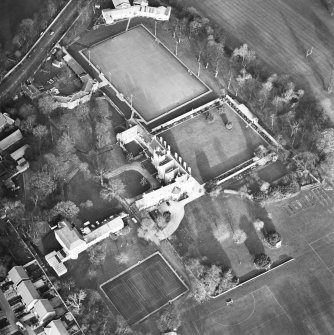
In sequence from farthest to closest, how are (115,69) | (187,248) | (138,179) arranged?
(115,69), (138,179), (187,248)

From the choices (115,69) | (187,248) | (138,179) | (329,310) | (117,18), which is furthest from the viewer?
(117,18)

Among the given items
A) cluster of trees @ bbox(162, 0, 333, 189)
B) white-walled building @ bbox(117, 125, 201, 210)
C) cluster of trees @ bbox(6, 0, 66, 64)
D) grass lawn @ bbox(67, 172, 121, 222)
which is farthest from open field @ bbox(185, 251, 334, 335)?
cluster of trees @ bbox(6, 0, 66, 64)

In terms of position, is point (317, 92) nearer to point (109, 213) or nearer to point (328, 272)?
point (328, 272)

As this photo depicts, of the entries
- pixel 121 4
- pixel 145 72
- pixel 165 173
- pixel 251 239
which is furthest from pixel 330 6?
pixel 251 239

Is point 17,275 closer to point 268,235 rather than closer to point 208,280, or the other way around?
point 208,280

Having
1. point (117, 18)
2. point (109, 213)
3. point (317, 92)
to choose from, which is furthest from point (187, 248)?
point (117, 18)

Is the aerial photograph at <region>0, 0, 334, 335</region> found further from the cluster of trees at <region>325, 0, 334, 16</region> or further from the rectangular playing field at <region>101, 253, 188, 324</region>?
the cluster of trees at <region>325, 0, 334, 16</region>
